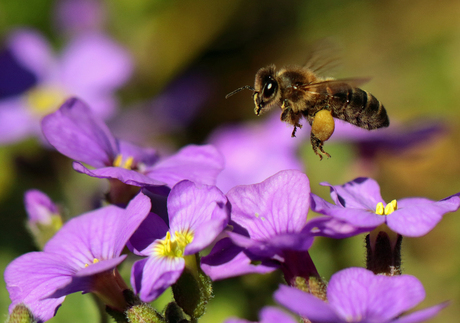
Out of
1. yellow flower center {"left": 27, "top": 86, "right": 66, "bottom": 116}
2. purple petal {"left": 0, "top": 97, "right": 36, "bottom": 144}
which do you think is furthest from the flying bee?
yellow flower center {"left": 27, "top": 86, "right": 66, "bottom": 116}

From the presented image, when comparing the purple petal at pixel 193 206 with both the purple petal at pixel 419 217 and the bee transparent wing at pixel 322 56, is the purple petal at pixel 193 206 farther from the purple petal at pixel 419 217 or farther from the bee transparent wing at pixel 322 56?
the bee transparent wing at pixel 322 56

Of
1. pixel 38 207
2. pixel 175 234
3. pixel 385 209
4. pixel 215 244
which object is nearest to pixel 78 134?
pixel 38 207

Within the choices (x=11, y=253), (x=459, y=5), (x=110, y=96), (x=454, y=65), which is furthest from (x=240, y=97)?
(x=11, y=253)

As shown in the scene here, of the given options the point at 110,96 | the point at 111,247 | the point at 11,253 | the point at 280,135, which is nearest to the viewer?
the point at 111,247

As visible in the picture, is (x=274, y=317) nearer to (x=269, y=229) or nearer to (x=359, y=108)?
(x=269, y=229)

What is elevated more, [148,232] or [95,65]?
[95,65]

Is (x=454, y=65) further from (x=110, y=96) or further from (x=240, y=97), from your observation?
(x=110, y=96)

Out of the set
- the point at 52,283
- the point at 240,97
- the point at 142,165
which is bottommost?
the point at 52,283

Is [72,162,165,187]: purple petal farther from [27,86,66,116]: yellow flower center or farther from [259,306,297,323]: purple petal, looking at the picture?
[27,86,66,116]: yellow flower center
